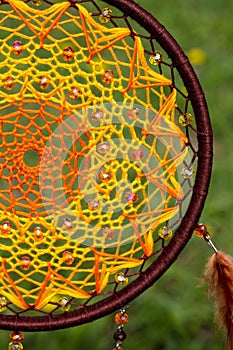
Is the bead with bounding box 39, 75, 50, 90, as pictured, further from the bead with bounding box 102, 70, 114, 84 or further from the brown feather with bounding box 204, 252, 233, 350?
the brown feather with bounding box 204, 252, 233, 350

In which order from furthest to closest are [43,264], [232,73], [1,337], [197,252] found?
1. [232,73]
2. [197,252]
3. [1,337]
4. [43,264]

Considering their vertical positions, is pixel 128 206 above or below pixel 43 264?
above

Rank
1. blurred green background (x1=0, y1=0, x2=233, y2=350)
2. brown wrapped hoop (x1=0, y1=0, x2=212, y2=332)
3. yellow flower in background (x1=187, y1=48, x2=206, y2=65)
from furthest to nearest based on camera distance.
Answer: yellow flower in background (x1=187, y1=48, x2=206, y2=65) < blurred green background (x1=0, y1=0, x2=233, y2=350) < brown wrapped hoop (x1=0, y1=0, x2=212, y2=332)

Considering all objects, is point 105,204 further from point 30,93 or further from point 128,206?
point 30,93

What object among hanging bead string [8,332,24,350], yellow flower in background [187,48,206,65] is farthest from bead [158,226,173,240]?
yellow flower in background [187,48,206,65]

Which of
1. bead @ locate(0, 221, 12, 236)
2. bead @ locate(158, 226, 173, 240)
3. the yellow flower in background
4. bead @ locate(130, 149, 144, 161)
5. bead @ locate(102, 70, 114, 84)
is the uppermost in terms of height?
the yellow flower in background

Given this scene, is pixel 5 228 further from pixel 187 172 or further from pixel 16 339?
pixel 187 172

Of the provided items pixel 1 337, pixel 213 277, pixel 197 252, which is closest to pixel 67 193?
pixel 213 277

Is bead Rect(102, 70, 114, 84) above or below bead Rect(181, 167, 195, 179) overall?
above
